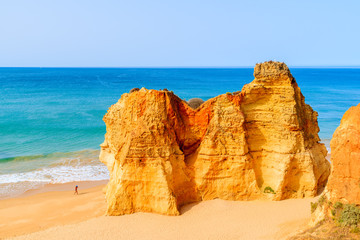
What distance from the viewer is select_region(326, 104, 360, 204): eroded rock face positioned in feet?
35.6

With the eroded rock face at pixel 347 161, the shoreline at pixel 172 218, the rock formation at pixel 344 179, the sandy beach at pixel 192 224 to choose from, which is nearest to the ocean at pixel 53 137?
the shoreline at pixel 172 218

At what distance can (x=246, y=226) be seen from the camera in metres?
13.8

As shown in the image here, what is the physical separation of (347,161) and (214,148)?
5.92 m

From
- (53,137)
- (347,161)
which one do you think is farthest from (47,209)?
(53,137)

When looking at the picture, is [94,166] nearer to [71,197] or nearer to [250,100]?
[71,197]

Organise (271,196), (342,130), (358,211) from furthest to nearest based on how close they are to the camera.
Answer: (271,196)
(342,130)
(358,211)

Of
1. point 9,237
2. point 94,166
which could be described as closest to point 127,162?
point 9,237

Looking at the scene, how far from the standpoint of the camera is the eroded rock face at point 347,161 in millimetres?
10844

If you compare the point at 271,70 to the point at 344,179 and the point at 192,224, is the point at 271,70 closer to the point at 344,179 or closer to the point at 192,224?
the point at 344,179

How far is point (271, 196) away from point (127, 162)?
Answer: 7.09 m

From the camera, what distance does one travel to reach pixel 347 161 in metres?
11.0

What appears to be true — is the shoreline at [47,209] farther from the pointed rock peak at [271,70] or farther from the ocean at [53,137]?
the pointed rock peak at [271,70]

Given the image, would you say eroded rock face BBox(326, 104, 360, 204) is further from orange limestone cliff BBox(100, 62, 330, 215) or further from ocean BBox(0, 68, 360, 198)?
ocean BBox(0, 68, 360, 198)

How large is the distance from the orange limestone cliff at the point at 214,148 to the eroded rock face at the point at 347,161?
13.5 ft
